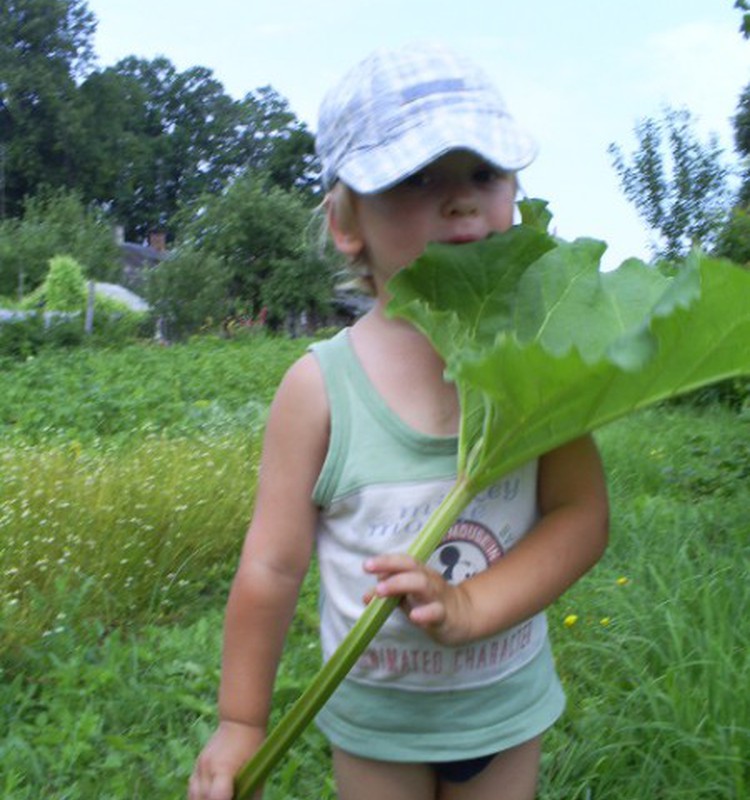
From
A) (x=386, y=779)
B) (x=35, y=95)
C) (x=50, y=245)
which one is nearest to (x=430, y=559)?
(x=386, y=779)

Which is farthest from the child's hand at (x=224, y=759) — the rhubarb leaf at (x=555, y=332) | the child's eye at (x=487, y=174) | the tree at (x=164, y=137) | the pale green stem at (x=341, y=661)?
the tree at (x=164, y=137)

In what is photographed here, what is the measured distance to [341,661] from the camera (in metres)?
1.10

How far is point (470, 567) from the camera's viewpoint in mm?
1366

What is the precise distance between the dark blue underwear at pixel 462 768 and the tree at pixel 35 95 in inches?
2149

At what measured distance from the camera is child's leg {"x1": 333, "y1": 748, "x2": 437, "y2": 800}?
1.45m

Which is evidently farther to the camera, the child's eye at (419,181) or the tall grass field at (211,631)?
the tall grass field at (211,631)

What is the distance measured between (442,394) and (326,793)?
4.36 ft

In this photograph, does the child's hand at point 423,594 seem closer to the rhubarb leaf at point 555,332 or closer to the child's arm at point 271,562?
the rhubarb leaf at point 555,332

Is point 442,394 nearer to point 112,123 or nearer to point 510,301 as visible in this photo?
point 510,301

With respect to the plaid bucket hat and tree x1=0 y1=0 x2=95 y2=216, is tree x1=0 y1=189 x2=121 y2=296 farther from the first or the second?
the plaid bucket hat

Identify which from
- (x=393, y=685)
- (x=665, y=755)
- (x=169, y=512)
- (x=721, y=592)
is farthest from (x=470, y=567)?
(x=169, y=512)

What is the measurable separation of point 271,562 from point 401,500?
0.19m

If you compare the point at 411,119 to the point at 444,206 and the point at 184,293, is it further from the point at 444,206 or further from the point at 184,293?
the point at 184,293

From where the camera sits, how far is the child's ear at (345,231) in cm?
148
